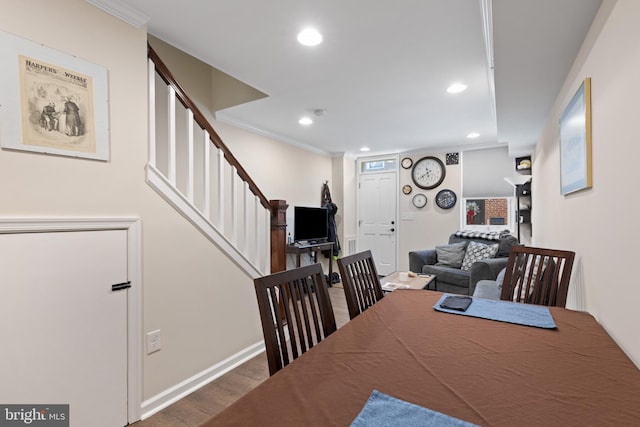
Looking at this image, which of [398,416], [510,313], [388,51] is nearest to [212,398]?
[398,416]

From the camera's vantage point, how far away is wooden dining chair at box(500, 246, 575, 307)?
165 centimetres

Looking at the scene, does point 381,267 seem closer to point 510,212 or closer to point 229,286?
point 510,212

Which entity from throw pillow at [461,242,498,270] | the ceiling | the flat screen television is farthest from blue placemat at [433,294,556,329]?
the flat screen television

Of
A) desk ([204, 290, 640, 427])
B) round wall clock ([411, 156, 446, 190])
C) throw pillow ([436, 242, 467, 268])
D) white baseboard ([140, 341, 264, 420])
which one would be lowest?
white baseboard ([140, 341, 264, 420])

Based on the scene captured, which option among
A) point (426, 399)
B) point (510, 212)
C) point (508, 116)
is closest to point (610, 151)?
point (426, 399)

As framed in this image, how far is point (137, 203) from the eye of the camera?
1.78m

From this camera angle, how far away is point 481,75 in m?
2.46

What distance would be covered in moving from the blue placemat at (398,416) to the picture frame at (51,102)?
1.77 meters

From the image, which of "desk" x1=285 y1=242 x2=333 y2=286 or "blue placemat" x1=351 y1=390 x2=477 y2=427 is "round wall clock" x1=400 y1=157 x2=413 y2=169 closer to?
"desk" x1=285 y1=242 x2=333 y2=286

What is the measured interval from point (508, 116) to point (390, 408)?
289cm

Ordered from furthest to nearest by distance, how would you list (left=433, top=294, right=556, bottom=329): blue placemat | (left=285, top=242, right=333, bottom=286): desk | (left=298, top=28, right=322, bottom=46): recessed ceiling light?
(left=285, top=242, right=333, bottom=286): desk, (left=298, top=28, right=322, bottom=46): recessed ceiling light, (left=433, top=294, right=556, bottom=329): blue placemat

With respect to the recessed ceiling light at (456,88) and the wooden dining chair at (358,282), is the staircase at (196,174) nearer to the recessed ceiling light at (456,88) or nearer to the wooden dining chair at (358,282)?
the wooden dining chair at (358,282)

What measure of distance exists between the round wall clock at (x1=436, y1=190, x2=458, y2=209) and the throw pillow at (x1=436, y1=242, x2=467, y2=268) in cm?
85

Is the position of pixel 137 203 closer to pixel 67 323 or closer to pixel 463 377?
pixel 67 323
